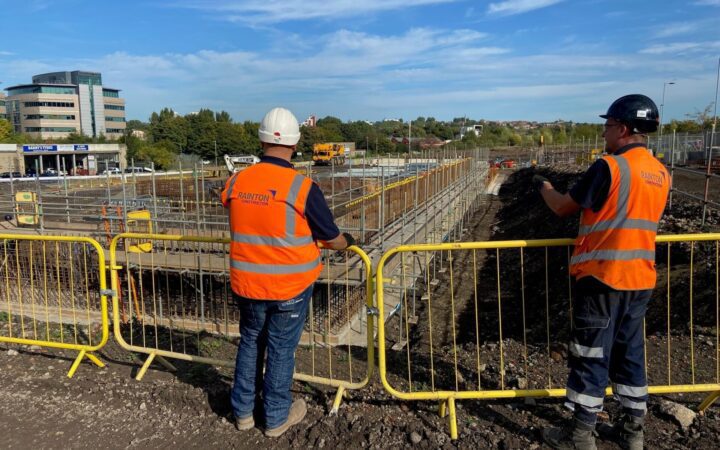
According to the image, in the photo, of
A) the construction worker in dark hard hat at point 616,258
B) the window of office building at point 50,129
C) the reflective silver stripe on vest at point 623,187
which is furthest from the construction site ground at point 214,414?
the window of office building at point 50,129

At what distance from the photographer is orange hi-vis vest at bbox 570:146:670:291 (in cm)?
270

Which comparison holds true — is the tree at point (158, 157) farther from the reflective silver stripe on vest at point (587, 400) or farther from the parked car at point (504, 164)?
the reflective silver stripe on vest at point (587, 400)

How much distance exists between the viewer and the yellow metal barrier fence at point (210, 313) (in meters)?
4.36

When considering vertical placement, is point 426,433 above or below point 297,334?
below

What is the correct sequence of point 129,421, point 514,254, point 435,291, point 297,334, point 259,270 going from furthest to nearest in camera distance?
1. point 514,254
2. point 435,291
3. point 129,421
4. point 297,334
5. point 259,270

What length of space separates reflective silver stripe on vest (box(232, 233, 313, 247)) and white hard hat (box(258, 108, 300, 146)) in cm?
55

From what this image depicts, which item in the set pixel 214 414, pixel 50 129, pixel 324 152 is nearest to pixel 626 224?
pixel 214 414

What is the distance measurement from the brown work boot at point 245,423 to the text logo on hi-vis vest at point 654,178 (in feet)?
8.87

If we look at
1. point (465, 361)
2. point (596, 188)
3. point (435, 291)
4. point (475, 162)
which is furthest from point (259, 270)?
point (475, 162)

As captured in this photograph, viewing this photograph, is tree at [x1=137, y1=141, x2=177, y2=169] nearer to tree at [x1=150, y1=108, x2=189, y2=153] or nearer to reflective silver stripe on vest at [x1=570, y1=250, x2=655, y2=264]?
tree at [x1=150, y1=108, x2=189, y2=153]

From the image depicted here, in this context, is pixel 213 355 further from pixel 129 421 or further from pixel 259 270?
pixel 259 270

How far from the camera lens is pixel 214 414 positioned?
3.51 m

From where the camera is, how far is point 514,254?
1441cm

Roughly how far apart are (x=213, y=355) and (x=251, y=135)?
215ft
